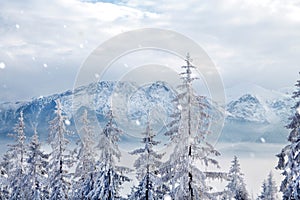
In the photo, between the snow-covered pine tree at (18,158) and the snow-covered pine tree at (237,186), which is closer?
the snow-covered pine tree at (18,158)

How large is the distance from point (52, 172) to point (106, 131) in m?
7.62

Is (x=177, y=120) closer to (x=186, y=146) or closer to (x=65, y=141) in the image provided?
(x=186, y=146)

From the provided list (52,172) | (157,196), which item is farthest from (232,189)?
(52,172)

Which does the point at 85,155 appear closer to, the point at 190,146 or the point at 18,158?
the point at 18,158

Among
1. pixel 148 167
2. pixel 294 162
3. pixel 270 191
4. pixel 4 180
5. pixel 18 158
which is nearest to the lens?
pixel 294 162

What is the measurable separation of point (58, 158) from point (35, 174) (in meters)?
2.89

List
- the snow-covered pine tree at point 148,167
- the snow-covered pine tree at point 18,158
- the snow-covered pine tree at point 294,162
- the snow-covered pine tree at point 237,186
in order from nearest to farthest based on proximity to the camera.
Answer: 1. the snow-covered pine tree at point 294,162
2. the snow-covered pine tree at point 148,167
3. the snow-covered pine tree at point 18,158
4. the snow-covered pine tree at point 237,186

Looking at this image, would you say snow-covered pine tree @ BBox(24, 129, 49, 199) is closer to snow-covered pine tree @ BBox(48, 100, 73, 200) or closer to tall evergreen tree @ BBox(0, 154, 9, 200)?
snow-covered pine tree @ BBox(48, 100, 73, 200)

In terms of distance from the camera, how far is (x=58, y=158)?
115 feet

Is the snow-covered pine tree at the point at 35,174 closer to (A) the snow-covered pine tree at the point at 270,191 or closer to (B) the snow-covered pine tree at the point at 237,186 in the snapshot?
(B) the snow-covered pine tree at the point at 237,186

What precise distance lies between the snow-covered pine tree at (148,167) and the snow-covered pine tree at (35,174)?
10.5 m

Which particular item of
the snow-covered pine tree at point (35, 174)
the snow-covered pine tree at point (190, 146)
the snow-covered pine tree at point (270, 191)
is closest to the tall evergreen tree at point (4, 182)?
the snow-covered pine tree at point (35, 174)

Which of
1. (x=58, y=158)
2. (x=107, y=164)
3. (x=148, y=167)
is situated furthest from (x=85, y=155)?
(x=148, y=167)

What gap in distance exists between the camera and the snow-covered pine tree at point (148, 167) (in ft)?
96.0
